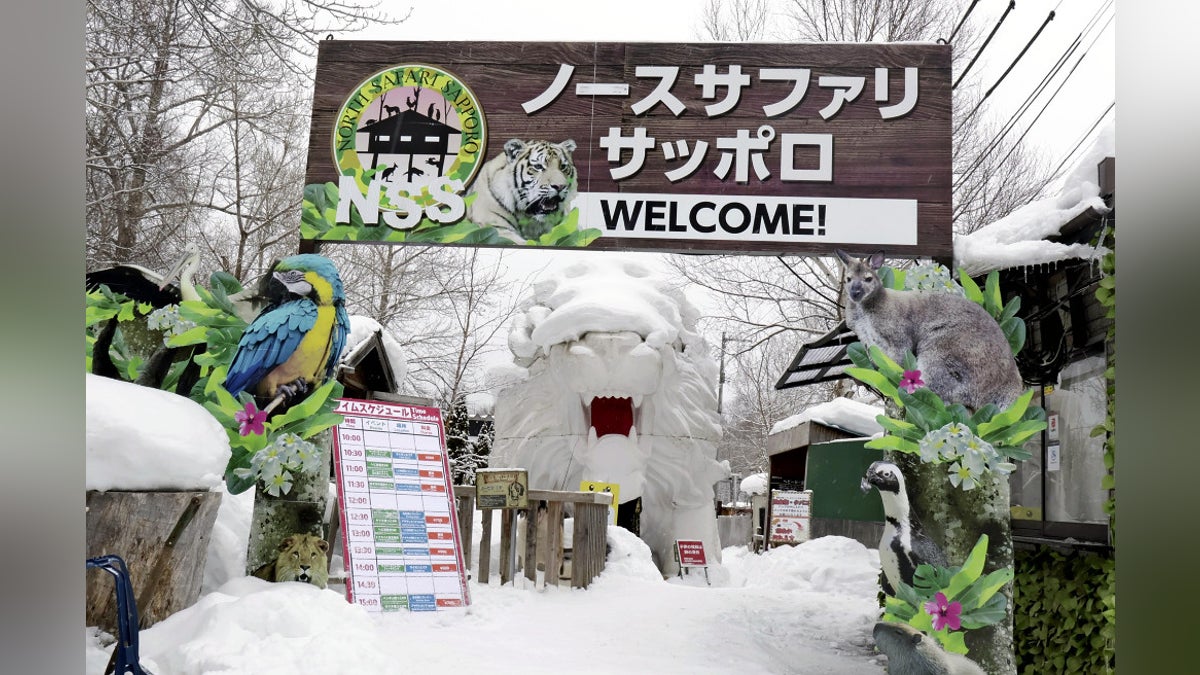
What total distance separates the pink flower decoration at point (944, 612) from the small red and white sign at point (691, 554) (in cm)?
481

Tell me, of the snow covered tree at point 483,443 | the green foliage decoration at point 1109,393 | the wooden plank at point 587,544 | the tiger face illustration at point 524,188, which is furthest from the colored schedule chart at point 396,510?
the snow covered tree at point 483,443

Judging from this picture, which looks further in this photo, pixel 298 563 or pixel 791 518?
pixel 791 518

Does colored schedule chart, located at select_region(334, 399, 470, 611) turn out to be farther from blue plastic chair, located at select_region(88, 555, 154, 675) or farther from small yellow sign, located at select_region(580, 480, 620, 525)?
small yellow sign, located at select_region(580, 480, 620, 525)

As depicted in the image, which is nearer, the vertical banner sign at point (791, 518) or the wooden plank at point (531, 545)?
the wooden plank at point (531, 545)

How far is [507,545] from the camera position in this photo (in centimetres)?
730

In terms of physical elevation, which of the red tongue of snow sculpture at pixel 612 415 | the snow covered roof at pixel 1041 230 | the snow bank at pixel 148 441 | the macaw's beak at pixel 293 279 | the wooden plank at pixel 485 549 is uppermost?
the snow covered roof at pixel 1041 230

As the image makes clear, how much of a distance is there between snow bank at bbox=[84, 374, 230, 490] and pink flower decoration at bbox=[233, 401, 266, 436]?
0.34 ft

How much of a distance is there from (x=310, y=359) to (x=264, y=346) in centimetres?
27

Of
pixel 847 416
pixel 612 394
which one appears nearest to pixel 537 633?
pixel 612 394

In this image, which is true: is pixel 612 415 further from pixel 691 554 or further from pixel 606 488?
pixel 691 554

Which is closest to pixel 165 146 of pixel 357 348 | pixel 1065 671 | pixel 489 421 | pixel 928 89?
pixel 357 348

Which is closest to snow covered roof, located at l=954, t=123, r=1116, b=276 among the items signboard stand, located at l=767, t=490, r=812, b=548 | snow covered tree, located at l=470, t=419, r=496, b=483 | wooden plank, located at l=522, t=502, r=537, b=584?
wooden plank, located at l=522, t=502, r=537, b=584

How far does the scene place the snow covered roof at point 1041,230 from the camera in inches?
187

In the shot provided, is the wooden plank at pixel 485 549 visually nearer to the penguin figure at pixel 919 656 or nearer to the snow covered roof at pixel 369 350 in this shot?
the snow covered roof at pixel 369 350
